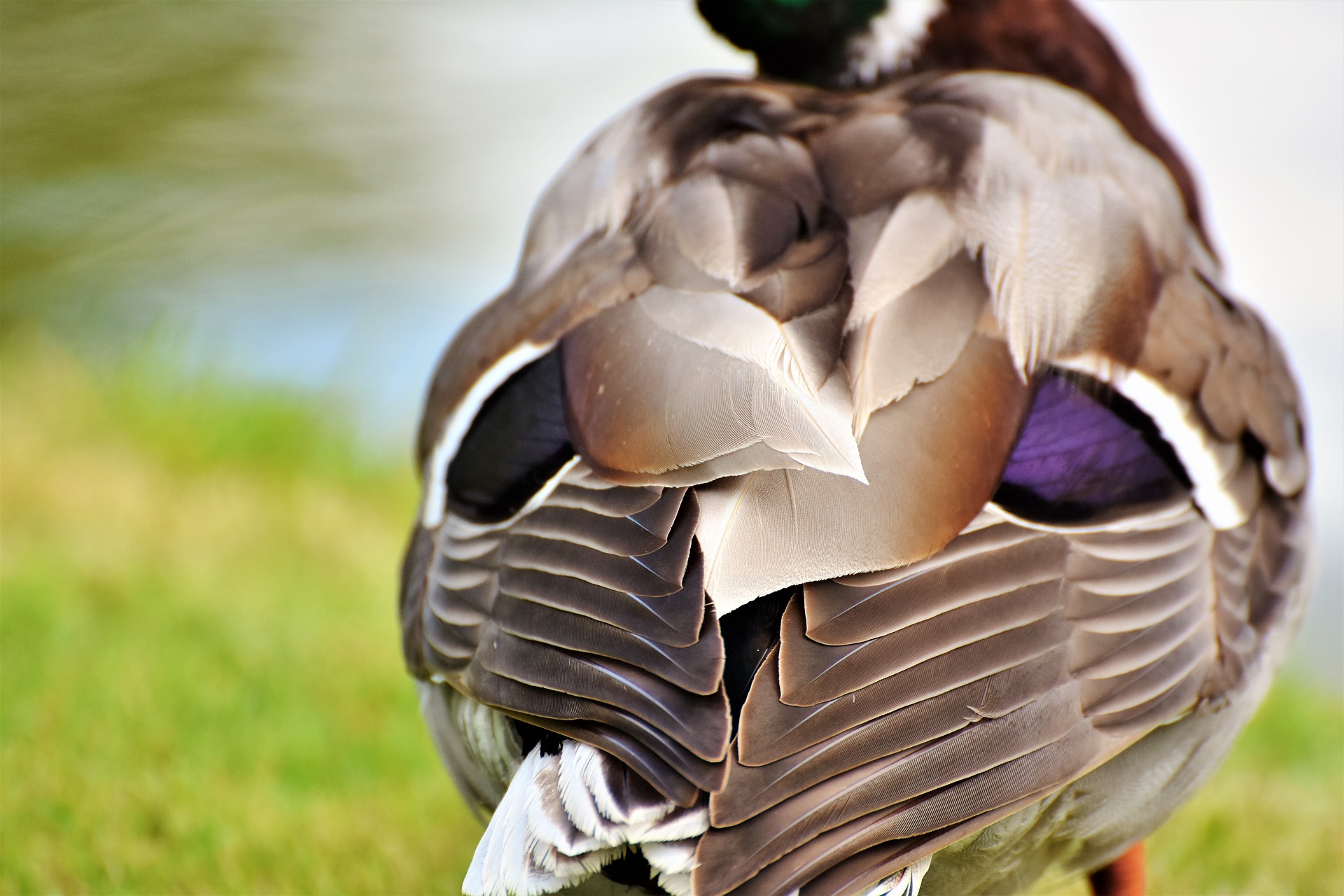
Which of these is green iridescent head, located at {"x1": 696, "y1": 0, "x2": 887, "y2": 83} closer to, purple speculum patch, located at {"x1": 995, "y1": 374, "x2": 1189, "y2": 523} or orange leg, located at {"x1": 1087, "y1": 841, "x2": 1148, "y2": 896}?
purple speculum patch, located at {"x1": 995, "y1": 374, "x2": 1189, "y2": 523}

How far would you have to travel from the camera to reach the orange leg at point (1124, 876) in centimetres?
274

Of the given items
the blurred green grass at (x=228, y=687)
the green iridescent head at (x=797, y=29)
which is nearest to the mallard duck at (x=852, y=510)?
the green iridescent head at (x=797, y=29)

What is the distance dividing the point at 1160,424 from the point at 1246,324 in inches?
20.8

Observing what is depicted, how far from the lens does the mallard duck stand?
1.76m

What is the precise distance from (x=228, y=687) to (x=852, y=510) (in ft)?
9.14

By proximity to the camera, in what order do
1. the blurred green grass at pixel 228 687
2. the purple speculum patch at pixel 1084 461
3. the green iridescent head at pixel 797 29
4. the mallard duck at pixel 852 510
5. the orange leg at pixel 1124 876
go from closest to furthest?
the mallard duck at pixel 852 510 → the purple speculum patch at pixel 1084 461 → the orange leg at pixel 1124 876 → the blurred green grass at pixel 228 687 → the green iridescent head at pixel 797 29

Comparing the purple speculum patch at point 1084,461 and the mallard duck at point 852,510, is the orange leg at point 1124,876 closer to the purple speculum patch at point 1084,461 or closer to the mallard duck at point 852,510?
the mallard duck at point 852,510

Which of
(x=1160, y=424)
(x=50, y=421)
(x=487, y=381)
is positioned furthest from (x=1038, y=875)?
(x=50, y=421)

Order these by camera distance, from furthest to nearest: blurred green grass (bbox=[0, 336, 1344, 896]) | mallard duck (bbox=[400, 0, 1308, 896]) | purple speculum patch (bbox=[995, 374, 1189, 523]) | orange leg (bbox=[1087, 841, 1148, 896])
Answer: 1. blurred green grass (bbox=[0, 336, 1344, 896])
2. orange leg (bbox=[1087, 841, 1148, 896])
3. purple speculum patch (bbox=[995, 374, 1189, 523])
4. mallard duck (bbox=[400, 0, 1308, 896])

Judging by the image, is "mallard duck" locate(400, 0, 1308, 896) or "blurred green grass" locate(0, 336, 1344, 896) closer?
"mallard duck" locate(400, 0, 1308, 896)

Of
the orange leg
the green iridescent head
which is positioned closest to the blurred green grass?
the orange leg

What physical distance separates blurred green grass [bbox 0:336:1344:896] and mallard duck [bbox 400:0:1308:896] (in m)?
0.91

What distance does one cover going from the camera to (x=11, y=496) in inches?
203

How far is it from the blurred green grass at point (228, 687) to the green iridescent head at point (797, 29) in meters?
2.13
